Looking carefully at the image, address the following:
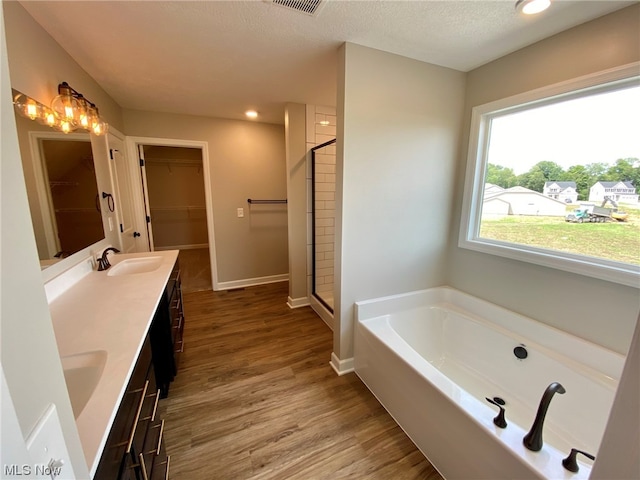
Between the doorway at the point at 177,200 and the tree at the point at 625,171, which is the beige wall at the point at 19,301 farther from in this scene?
the doorway at the point at 177,200

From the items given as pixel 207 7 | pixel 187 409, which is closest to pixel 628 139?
pixel 207 7

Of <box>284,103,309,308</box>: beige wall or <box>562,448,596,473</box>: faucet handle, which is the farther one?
→ <box>284,103,309,308</box>: beige wall

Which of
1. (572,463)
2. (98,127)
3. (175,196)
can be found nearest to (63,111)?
(98,127)

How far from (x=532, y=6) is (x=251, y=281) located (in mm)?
3890

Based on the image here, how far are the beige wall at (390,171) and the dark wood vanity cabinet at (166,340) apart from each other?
48.8 inches

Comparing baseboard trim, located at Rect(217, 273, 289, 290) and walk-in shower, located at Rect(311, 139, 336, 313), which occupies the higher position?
walk-in shower, located at Rect(311, 139, 336, 313)

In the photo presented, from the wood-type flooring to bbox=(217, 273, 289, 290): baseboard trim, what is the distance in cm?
114

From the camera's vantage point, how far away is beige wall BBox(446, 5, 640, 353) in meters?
1.45

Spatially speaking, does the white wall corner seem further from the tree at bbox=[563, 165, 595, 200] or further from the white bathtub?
the tree at bbox=[563, 165, 595, 200]

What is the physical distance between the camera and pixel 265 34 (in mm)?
1648

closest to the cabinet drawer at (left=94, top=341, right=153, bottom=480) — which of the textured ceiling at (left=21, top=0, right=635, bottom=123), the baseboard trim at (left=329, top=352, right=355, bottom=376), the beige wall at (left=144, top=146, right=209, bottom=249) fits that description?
the baseboard trim at (left=329, top=352, right=355, bottom=376)

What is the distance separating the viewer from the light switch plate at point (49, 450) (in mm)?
376

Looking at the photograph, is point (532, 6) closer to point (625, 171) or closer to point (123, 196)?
point (625, 171)

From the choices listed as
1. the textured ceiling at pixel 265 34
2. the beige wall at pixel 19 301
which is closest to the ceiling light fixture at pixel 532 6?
the textured ceiling at pixel 265 34
